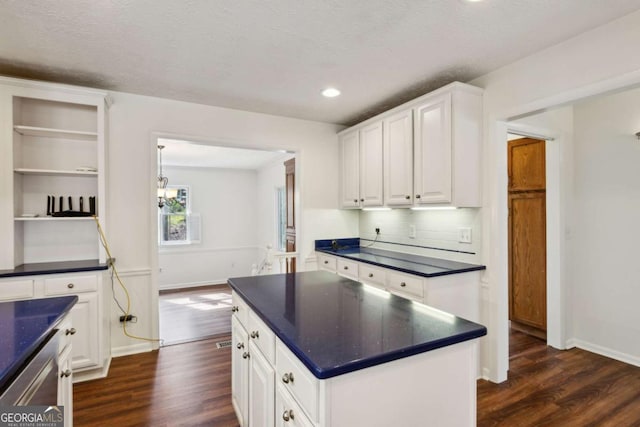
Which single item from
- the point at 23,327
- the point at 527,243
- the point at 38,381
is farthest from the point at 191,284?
the point at 527,243

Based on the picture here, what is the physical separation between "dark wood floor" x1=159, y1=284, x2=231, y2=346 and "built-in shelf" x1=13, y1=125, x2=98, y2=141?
219 centimetres

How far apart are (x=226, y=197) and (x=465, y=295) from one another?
553 cm

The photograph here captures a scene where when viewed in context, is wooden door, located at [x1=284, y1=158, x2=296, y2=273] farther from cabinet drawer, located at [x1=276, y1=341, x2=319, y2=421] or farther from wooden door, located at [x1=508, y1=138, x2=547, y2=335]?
cabinet drawer, located at [x1=276, y1=341, x2=319, y2=421]

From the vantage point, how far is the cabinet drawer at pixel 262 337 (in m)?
1.35

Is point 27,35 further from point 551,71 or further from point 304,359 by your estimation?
point 551,71

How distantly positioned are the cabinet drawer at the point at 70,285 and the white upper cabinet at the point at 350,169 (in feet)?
8.68

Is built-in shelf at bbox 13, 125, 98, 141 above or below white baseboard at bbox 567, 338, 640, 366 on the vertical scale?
above

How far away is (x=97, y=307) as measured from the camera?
2.58 m

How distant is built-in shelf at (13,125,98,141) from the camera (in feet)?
8.34

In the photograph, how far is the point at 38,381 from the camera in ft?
3.85

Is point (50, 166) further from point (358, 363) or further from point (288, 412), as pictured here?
point (358, 363)

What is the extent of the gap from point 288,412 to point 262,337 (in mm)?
403

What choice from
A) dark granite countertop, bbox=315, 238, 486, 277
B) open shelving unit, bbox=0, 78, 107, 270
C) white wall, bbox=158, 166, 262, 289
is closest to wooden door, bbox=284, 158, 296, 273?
dark granite countertop, bbox=315, 238, 486, 277

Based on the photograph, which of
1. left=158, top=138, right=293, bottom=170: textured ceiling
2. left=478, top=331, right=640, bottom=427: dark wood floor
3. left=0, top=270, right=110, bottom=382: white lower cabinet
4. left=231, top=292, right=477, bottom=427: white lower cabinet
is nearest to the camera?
left=231, top=292, right=477, bottom=427: white lower cabinet
